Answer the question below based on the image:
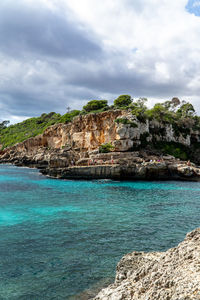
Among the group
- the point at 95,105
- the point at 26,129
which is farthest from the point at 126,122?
the point at 26,129

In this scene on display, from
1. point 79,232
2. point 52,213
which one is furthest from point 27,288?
point 52,213

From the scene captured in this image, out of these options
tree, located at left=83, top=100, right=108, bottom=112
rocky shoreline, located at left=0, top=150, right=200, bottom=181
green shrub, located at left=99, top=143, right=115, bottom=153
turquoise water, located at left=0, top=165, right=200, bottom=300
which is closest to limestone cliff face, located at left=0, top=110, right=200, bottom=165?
green shrub, located at left=99, top=143, right=115, bottom=153

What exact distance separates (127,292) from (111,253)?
20.0ft

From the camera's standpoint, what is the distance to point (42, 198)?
2442 cm

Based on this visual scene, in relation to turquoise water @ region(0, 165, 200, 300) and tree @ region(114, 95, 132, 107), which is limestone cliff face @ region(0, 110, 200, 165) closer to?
tree @ region(114, 95, 132, 107)

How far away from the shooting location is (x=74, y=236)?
42.9 feet

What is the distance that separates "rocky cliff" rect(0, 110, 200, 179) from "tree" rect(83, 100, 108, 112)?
38.7 feet

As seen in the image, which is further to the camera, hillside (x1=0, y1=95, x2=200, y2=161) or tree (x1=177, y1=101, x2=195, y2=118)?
tree (x1=177, y1=101, x2=195, y2=118)

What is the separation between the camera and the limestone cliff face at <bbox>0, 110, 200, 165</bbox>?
52316 millimetres

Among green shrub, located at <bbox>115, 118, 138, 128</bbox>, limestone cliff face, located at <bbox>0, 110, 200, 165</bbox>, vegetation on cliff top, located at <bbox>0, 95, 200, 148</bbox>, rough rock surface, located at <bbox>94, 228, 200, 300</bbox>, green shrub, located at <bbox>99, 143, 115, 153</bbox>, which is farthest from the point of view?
vegetation on cliff top, located at <bbox>0, 95, 200, 148</bbox>

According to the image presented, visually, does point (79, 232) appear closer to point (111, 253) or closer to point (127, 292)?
point (111, 253)

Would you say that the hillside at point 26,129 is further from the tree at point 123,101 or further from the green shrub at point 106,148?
the green shrub at point 106,148

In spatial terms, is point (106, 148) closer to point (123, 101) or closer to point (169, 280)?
point (123, 101)

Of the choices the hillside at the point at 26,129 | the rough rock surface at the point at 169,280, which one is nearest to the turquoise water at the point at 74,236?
the rough rock surface at the point at 169,280
